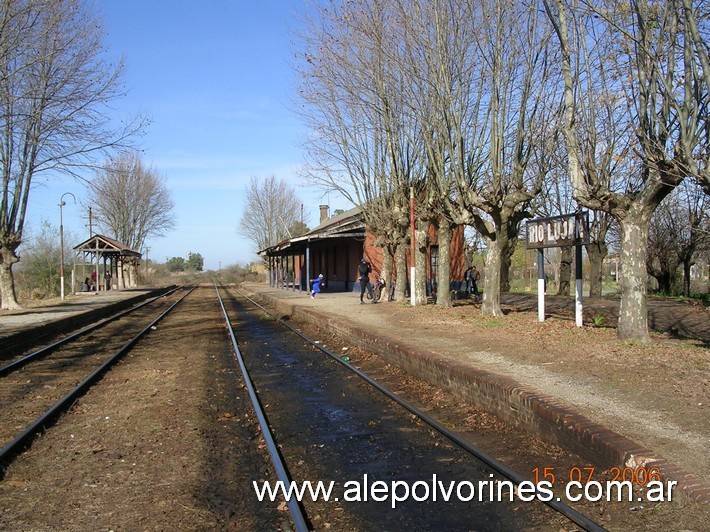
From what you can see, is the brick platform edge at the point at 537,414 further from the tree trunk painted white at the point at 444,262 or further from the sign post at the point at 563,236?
the tree trunk painted white at the point at 444,262

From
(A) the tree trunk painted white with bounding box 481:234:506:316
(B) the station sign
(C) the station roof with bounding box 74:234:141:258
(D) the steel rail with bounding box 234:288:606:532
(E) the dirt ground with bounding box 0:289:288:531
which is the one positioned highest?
(C) the station roof with bounding box 74:234:141:258

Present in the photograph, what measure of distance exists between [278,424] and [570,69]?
8.66 metres

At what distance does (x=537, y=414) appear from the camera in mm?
6281

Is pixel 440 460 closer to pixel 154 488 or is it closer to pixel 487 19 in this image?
pixel 154 488

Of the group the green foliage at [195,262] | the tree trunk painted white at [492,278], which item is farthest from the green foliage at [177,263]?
the tree trunk painted white at [492,278]

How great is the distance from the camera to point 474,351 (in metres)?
10.8

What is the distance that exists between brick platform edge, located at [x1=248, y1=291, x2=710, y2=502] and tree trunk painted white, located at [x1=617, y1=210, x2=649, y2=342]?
358 centimetres

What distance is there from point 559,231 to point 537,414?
28.7 ft

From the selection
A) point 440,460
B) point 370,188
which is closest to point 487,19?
point 370,188

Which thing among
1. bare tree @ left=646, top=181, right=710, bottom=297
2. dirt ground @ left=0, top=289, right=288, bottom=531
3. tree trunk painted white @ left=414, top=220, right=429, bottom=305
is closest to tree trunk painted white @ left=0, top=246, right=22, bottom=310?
tree trunk painted white @ left=414, top=220, right=429, bottom=305

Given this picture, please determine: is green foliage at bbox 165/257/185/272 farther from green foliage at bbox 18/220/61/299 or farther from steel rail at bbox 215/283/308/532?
steel rail at bbox 215/283/308/532

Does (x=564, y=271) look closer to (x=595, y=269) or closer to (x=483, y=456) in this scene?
(x=595, y=269)

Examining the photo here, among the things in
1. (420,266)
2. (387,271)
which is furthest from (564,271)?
(420,266)

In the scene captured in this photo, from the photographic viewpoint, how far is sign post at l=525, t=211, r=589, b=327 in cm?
1351
